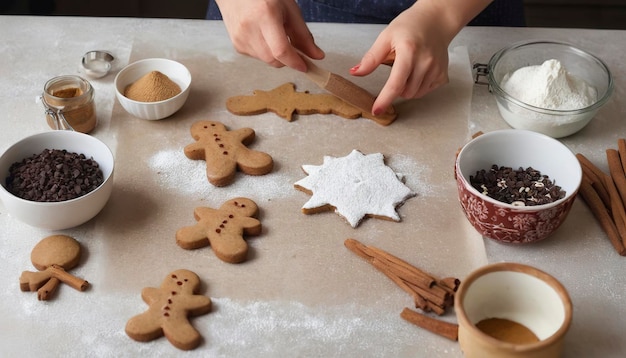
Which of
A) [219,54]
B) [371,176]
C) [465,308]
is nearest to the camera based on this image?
[465,308]

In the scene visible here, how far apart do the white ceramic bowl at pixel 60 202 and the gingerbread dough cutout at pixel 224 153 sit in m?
0.17

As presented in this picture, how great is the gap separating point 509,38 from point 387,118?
16.5 inches

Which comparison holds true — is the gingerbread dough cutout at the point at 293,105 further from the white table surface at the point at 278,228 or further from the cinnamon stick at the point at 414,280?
the cinnamon stick at the point at 414,280

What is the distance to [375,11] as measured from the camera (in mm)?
1646

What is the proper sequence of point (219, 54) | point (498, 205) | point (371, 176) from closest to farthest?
point (498, 205)
point (371, 176)
point (219, 54)

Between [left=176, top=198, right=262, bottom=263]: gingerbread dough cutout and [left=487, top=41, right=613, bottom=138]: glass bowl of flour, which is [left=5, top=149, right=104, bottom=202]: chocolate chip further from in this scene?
[left=487, top=41, right=613, bottom=138]: glass bowl of flour

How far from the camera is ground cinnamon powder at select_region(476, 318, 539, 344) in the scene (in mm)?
998

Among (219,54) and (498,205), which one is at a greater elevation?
(498,205)

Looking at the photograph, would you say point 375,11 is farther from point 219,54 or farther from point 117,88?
point 117,88

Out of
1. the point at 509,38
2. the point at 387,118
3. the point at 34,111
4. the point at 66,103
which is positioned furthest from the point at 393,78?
the point at 34,111

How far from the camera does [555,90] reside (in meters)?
1.34

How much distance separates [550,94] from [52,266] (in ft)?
2.98

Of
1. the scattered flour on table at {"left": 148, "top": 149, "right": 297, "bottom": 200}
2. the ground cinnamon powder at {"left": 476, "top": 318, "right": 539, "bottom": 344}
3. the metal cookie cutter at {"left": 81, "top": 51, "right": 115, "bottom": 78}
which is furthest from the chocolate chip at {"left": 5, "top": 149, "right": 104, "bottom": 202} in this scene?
the ground cinnamon powder at {"left": 476, "top": 318, "right": 539, "bottom": 344}

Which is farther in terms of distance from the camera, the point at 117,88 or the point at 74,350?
the point at 117,88
